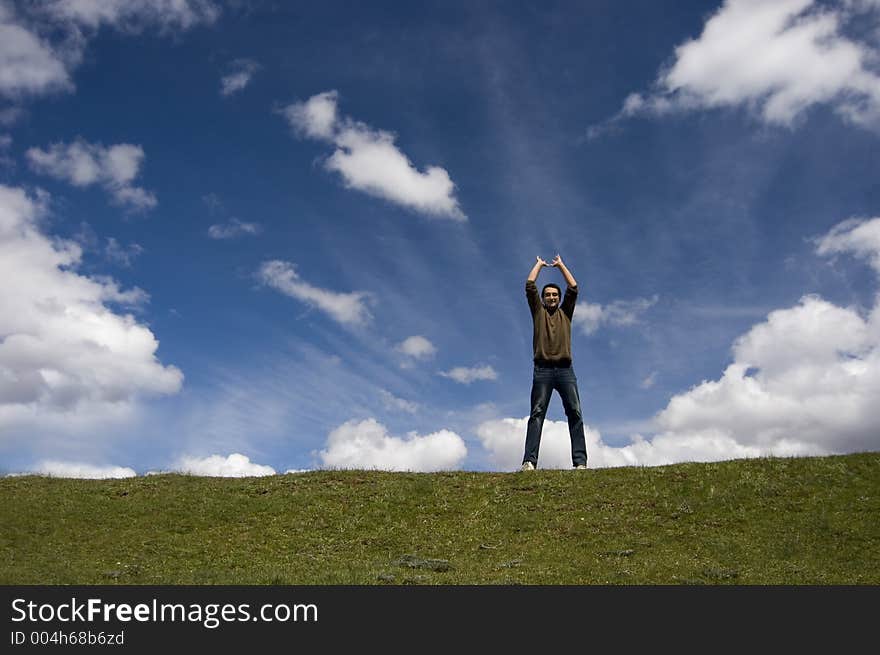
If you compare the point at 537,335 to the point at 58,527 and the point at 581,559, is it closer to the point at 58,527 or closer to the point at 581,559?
the point at 581,559

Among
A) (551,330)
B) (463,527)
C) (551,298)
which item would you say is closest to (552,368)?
(551,330)

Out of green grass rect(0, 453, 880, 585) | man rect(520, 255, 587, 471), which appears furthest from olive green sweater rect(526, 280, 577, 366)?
green grass rect(0, 453, 880, 585)

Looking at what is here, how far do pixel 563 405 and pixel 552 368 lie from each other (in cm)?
136

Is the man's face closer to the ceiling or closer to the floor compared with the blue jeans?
closer to the ceiling

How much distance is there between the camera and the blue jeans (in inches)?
986

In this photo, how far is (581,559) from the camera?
17.5m

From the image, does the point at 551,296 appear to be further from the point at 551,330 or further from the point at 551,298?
the point at 551,330

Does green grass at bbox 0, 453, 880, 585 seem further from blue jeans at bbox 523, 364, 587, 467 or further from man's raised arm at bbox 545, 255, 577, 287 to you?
man's raised arm at bbox 545, 255, 577, 287

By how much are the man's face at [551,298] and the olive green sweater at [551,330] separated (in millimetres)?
239

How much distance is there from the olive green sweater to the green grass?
402 centimetres
